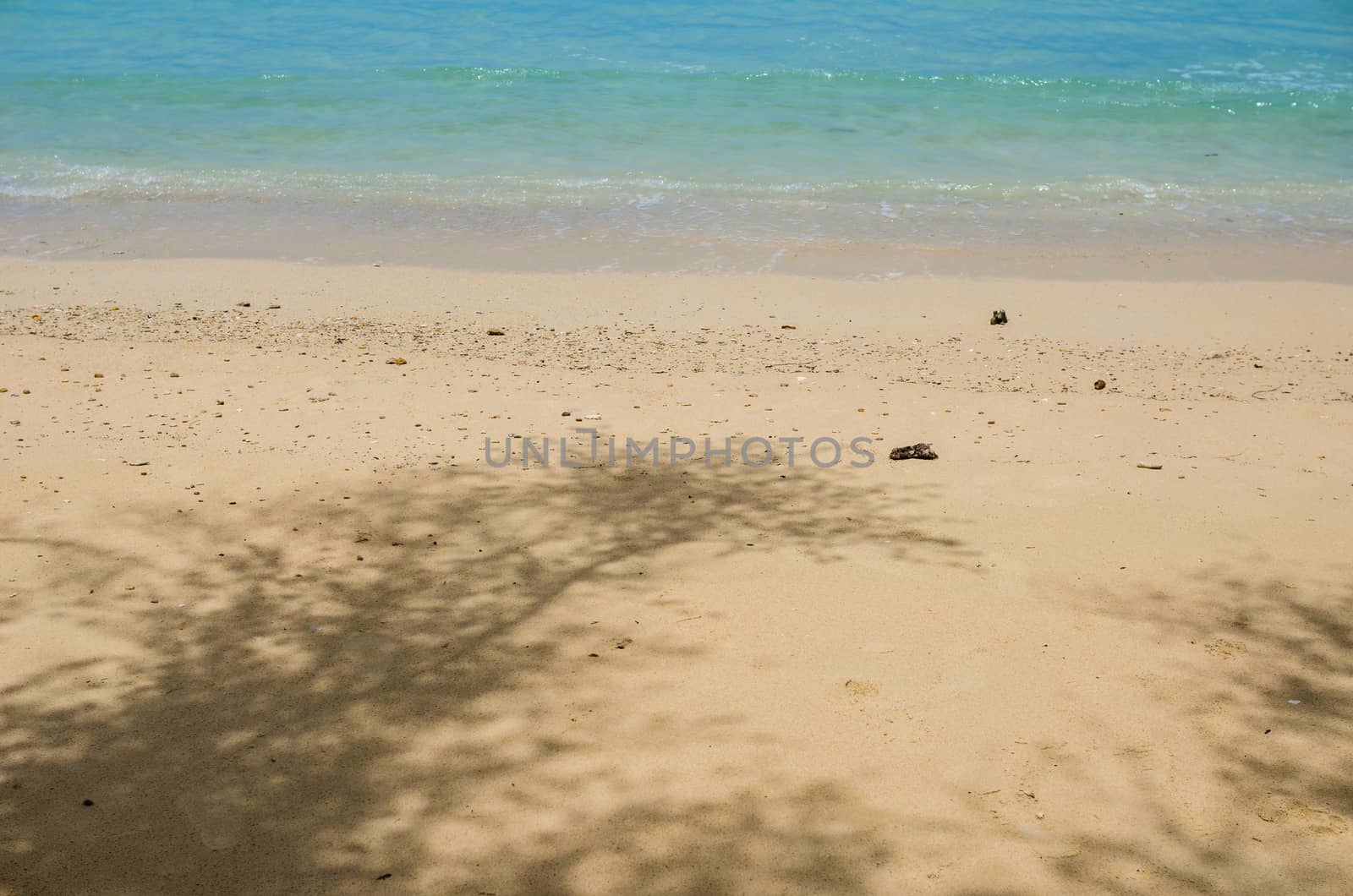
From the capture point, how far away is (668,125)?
44.3ft

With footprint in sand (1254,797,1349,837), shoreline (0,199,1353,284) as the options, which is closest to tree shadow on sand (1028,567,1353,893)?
footprint in sand (1254,797,1349,837)

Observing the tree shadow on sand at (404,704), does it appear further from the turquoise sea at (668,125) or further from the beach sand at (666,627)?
the turquoise sea at (668,125)

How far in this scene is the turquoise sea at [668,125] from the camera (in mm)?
9359

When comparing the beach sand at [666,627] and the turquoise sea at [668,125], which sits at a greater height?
the turquoise sea at [668,125]

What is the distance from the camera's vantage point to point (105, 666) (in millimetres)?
3117

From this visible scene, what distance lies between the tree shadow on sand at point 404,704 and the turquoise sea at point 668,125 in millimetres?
4440

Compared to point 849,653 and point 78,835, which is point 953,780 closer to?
point 849,653

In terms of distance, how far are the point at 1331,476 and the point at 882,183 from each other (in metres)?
7.00

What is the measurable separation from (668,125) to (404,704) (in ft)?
37.6

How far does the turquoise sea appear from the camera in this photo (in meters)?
9.36

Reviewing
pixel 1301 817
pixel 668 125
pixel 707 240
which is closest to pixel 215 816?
pixel 1301 817

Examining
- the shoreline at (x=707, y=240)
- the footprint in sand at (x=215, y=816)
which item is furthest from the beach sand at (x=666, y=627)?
the shoreline at (x=707, y=240)

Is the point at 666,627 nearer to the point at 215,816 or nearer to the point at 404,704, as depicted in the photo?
the point at 404,704

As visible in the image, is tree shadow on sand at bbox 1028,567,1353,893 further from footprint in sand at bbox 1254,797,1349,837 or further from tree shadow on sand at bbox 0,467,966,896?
tree shadow on sand at bbox 0,467,966,896
